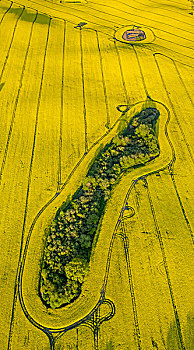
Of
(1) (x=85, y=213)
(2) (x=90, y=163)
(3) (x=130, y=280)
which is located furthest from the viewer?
(2) (x=90, y=163)

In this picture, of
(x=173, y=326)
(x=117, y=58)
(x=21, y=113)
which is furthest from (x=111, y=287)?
(x=117, y=58)

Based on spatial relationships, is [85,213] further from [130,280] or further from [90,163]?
[130,280]

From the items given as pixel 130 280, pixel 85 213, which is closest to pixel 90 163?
pixel 85 213

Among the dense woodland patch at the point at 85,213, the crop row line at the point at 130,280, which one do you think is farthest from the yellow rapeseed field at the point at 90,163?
the dense woodland patch at the point at 85,213

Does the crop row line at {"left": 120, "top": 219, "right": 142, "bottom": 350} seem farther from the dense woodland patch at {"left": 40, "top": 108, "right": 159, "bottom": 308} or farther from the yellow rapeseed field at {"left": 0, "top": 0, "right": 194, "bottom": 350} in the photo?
the dense woodland patch at {"left": 40, "top": 108, "right": 159, "bottom": 308}

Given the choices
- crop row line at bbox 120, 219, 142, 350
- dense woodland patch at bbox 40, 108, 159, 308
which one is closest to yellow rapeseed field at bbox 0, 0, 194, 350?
crop row line at bbox 120, 219, 142, 350

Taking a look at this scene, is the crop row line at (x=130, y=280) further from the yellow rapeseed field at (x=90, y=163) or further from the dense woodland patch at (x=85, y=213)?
the dense woodland patch at (x=85, y=213)
